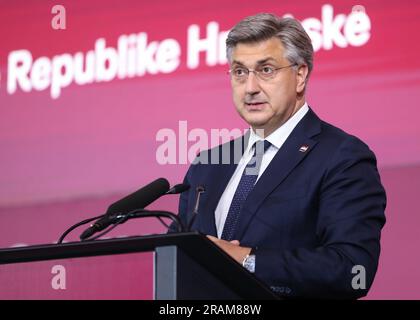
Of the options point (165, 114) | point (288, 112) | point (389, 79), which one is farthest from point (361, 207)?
point (165, 114)

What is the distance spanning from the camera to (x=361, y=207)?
2.54m

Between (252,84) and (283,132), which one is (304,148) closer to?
(283,132)

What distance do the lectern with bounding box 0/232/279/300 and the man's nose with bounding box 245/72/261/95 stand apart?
103cm

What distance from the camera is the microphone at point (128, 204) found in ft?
7.03

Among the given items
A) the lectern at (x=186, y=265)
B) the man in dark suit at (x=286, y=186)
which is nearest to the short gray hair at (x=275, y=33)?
the man in dark suit at (x=286, y=186)

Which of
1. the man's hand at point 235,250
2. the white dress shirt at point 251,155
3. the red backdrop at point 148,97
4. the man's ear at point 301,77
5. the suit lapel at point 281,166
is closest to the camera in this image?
the man's hand at point 235,250

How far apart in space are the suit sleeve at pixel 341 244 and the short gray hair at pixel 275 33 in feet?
1.16

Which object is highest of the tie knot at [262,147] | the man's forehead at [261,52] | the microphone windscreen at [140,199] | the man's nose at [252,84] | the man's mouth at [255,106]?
the man's forehead at [261,52]

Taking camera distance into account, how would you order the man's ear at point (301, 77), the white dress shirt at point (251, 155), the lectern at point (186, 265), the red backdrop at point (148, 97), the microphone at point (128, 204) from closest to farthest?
the lectern at point (186, 265) → the microphone at point (128, 204) → the white dress shirt at point (251, 155) → the man's ear at point (301, 77) → the red backdrop at point (148, 97)

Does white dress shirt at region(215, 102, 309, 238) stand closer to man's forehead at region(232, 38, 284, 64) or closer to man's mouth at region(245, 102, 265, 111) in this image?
man's mouth at region(245, 102, 265, 111)

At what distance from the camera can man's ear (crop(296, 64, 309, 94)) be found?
291 cm

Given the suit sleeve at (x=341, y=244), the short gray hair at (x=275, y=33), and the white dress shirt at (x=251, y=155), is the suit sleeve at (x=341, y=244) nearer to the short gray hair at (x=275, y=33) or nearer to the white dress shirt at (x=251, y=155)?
the white dress shirt at (x=251, y=155)

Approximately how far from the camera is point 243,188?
279cm

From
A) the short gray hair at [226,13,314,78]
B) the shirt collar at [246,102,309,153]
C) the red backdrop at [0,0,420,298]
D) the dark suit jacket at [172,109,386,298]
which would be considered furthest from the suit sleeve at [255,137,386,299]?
the red backdrop at [0,0,420,298]
